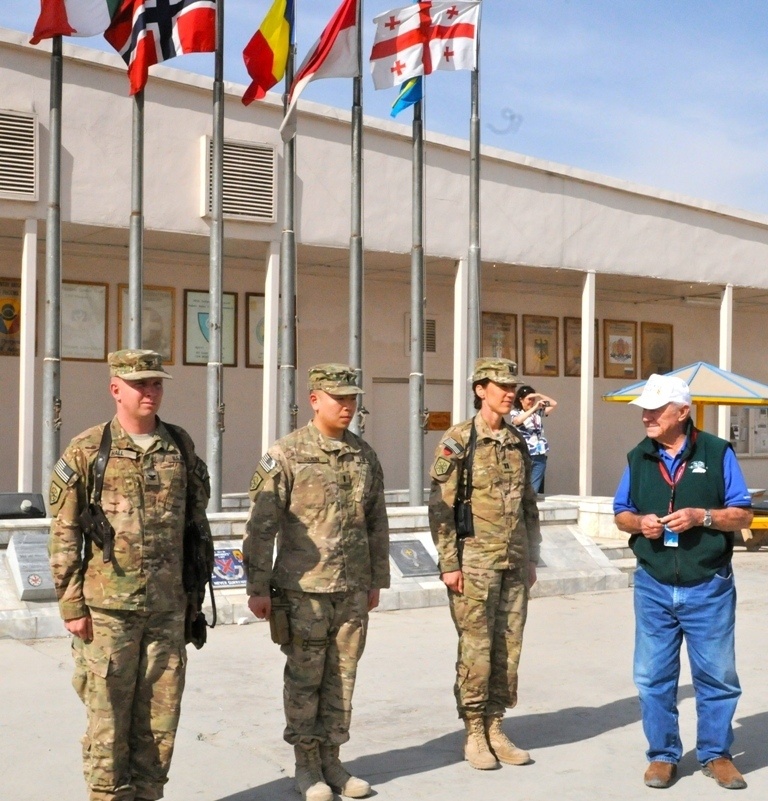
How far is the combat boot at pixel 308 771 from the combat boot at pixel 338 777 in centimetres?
5

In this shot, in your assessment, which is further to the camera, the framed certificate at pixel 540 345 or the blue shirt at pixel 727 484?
the framed certificate at pixel 540 345

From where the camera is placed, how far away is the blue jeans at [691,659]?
516cm

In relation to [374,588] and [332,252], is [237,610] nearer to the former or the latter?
[374,588]

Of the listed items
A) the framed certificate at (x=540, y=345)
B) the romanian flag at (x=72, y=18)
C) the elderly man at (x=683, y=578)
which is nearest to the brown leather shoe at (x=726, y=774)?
the elderly man at (x=683, y=578)

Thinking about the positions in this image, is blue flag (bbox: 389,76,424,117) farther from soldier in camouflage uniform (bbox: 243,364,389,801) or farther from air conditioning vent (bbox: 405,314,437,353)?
soldier in camouflage uniform (bbox: 243,364,389,801)

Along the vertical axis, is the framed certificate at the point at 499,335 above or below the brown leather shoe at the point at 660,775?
above

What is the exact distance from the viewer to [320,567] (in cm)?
500

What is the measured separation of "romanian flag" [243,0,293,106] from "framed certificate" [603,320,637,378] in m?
10.7

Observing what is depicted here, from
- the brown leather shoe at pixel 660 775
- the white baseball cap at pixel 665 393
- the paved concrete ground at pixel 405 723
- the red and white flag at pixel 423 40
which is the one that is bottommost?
the paved concrete ground at pixel 405 723

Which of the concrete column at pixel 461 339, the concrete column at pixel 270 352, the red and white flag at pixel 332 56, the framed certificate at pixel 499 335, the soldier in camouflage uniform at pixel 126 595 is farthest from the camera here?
the framed certificate at pixel 499 335

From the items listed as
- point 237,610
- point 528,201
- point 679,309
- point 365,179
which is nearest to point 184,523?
point 237,610

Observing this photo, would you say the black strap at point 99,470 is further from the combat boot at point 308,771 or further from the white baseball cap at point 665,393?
the white baseball cap at point 665,393

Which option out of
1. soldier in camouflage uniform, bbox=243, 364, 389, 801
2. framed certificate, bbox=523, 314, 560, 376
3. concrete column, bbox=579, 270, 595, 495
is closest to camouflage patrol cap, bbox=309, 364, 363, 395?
soldier in camouflage uniform, bbox=243, 364, 389, 801

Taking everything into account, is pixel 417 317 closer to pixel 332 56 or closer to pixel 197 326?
pixel 332 56
